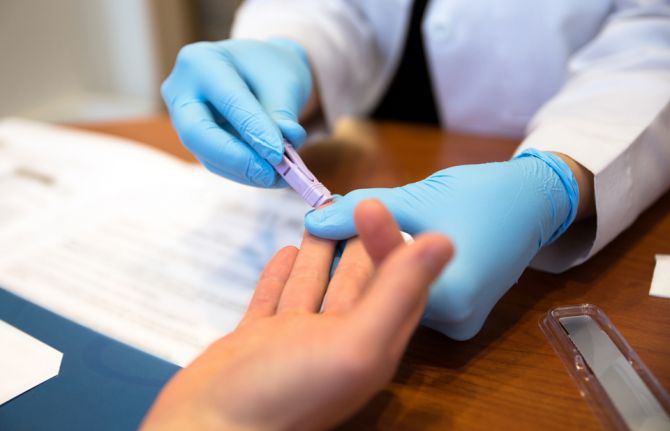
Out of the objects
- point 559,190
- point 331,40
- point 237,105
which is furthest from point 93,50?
point 559,190

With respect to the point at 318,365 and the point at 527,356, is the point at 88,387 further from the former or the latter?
the point at 527,356

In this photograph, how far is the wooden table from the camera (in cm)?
41

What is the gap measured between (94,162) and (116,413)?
60 cm

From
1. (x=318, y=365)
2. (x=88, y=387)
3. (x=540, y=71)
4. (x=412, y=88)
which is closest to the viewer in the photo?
(x=318, y=365)

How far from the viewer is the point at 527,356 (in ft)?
1.52

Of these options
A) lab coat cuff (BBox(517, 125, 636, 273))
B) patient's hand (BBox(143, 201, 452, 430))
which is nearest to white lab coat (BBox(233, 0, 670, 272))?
lab coat cuff (BBox(517, 125, 636, 273))

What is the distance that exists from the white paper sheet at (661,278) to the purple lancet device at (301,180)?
1.15 feet

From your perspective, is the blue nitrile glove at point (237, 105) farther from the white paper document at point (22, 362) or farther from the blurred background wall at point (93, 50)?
the blurred background wall at point (93, 50)

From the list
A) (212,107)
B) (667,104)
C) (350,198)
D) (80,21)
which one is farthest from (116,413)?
(80,21)

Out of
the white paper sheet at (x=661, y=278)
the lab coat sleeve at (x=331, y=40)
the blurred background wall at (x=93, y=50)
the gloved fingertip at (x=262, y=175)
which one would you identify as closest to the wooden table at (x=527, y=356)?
the white paper sheet at (x=661, y=278)

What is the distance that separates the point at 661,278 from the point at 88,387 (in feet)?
1.90

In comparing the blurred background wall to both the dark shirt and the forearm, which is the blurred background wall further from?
the forearm

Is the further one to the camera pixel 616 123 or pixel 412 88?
pixel 412 88

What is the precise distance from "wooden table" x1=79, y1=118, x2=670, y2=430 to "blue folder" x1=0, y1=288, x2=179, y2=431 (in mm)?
189
